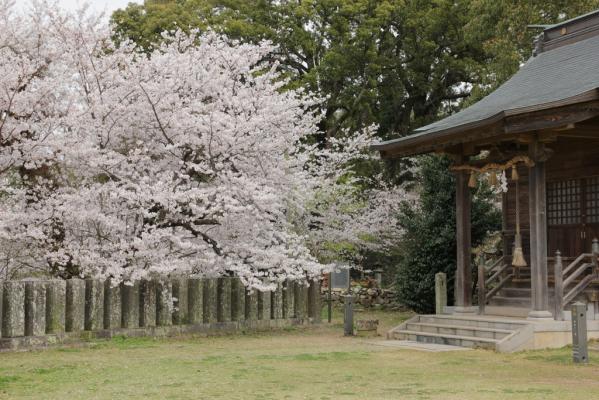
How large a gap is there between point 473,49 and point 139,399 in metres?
24.0

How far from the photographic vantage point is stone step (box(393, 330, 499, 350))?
14439mm

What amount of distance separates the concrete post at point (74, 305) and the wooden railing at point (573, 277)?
30.5 ft

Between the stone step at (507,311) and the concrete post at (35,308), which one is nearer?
the concrete post at (35,308)

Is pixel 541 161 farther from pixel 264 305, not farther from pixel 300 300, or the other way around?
pixel 264 305

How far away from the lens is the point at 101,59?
17156 millimetres

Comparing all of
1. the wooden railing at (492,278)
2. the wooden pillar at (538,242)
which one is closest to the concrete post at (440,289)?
the wooden railing at (492,278)

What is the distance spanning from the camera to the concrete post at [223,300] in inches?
703

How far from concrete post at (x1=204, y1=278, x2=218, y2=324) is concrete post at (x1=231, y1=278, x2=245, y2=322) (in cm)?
53

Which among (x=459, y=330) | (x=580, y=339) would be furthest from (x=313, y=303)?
(x=580, y=339)

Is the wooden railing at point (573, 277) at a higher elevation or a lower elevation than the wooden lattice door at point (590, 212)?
lower

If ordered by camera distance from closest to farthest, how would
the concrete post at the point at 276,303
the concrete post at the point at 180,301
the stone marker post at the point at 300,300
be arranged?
the concrete post at the point at 180,301 → the concrete post at the point at 276,303 → the stone marker post at the point at 300,300

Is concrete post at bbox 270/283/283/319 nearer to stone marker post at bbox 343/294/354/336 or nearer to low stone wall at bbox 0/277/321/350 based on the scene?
low stone wall at bbox 0/277/321/350

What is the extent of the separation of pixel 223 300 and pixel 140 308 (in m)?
2.05

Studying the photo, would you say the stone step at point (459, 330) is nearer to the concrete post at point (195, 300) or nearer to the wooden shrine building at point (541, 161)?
the wooden shrine building at point (541, 161)
